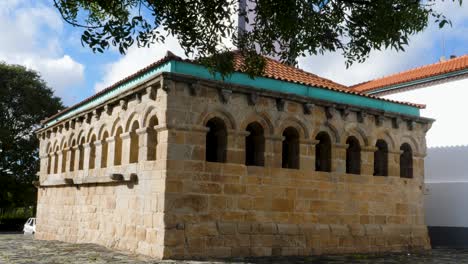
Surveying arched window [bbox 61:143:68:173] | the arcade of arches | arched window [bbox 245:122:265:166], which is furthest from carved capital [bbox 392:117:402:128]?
arched window [bbox 61:143:68:173]

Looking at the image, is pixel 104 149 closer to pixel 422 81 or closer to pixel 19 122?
pixel 422 81

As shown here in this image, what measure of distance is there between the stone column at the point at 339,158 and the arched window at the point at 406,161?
2333mm

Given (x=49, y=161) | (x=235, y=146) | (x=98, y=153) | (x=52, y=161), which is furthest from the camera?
(x=49, y=161)

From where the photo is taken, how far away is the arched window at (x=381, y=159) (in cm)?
1317

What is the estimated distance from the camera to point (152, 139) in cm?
1064

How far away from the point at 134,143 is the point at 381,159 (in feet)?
20.9

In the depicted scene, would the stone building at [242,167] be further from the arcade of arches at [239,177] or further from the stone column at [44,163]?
the stone column at [44,163]

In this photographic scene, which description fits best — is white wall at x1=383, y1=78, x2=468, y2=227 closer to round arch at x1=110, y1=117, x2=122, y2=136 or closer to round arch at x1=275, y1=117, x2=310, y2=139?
round arch at x1=275, y1=117, x2=310, y2=139

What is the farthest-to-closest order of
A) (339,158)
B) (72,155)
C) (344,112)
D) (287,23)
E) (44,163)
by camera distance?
(44,163) < (72,155) < (344,112) < (339,158) < (287,23)

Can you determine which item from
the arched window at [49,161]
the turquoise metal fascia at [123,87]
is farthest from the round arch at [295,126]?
the arched window at [49,161]

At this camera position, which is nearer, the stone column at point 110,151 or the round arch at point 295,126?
the round arch at point 295,126

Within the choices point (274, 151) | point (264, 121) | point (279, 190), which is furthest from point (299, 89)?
point (279, 190)

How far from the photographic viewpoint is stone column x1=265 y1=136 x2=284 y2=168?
36.1 feet

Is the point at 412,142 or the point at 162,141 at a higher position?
the point at 412,142
